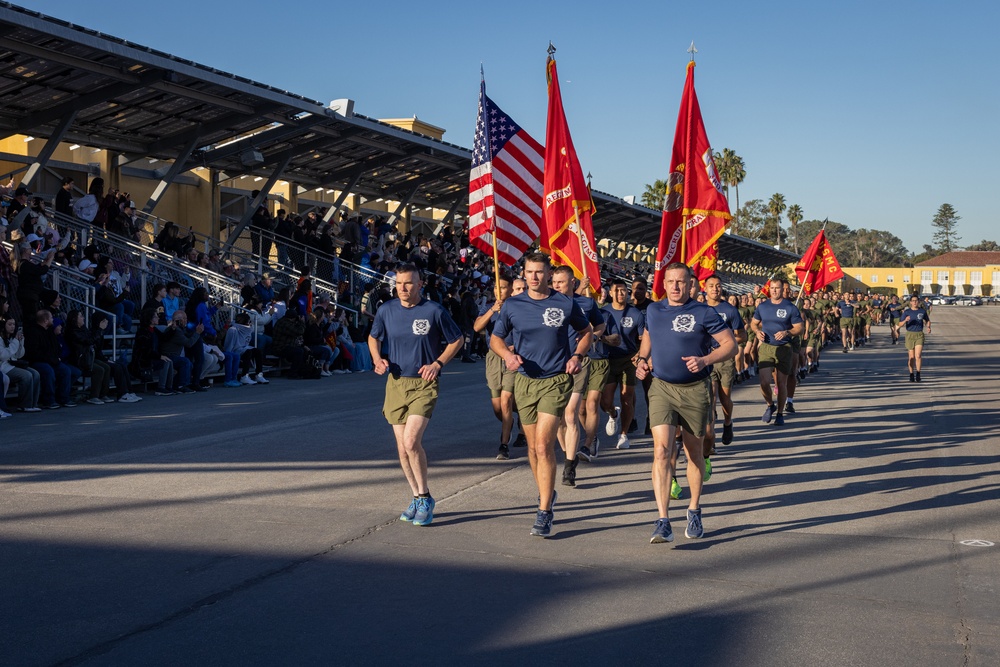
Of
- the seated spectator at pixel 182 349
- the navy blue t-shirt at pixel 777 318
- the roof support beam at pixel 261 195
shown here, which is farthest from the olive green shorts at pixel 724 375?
the roof support beam at pixel 261 195

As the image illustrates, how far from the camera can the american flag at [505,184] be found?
14.0 meters

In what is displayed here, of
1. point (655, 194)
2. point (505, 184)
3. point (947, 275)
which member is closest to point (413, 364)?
point (505, 184)

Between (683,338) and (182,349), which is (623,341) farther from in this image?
(182,349)

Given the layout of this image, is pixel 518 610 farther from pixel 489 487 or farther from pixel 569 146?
pixel 569 146

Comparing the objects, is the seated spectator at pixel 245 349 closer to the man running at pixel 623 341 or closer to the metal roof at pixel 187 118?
the metal roof at pixel 187 118

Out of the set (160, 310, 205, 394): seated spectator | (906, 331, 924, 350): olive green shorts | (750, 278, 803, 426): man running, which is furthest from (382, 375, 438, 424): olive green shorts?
(906, 331, 924, 350): olive green shorts

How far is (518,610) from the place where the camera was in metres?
5.70

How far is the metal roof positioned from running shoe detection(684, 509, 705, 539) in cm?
1360

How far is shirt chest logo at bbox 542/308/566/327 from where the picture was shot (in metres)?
8.02

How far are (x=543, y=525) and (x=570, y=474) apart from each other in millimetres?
2164

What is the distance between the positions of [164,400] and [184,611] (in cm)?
1124

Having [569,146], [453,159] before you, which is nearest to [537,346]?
[569,146]

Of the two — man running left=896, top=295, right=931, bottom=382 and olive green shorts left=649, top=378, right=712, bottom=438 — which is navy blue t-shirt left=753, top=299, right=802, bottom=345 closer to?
olive green shorts left=649, top=378, right=712, bottom=438

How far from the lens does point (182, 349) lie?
57.7 feet
